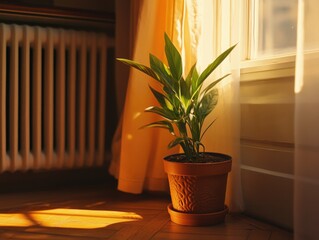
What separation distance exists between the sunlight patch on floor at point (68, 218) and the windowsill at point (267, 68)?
54cm

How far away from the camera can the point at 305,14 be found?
0.88 meters

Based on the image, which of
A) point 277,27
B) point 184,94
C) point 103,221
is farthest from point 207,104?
point 103,221

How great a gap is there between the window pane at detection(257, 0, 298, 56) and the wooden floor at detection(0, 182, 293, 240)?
1.68 feet

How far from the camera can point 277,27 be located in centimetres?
117

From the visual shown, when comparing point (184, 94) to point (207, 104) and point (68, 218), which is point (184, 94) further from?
point (68, 218)

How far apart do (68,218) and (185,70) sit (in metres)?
0.59

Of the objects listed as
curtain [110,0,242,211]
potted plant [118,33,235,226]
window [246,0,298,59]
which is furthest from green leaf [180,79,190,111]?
window [246,0,298,59]

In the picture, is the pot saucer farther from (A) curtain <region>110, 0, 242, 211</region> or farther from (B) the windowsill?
(B) the windowsill

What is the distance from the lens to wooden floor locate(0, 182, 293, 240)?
3.48 ft

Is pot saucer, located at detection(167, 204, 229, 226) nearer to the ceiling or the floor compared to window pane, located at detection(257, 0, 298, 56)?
nearer to the floor

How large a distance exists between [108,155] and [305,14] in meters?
1.04

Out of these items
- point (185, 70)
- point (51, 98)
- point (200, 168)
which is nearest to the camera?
point (200, 168)

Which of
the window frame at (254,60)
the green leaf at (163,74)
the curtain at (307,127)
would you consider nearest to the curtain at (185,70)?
the window frame at (254,60)

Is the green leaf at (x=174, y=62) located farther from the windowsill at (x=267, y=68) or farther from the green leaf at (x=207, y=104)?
the windowsill at (x=267, y=68)
